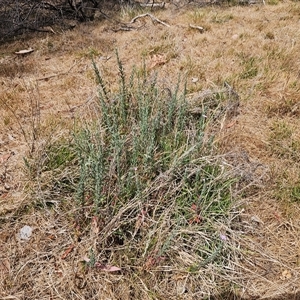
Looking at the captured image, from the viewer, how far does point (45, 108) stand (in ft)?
10.2

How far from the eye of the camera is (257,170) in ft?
7.84

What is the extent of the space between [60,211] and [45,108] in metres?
1.39

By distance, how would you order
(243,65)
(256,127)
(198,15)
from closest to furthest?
(256,127) → (243,65) → (198,15)

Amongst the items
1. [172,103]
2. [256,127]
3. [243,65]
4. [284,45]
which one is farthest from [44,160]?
[284,45]

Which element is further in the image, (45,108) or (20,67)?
(20,67)

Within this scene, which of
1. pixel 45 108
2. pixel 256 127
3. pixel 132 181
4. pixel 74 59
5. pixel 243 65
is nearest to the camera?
pixel 132 181

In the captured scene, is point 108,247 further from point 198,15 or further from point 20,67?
point 198,15

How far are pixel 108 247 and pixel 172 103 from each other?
1.00 metres

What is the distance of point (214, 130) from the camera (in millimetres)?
2559

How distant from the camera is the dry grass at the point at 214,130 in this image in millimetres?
1758

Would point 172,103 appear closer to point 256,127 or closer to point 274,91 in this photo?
point 256,127

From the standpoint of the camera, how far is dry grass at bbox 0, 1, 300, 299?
1758 millimetres

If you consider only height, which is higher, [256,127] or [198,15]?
[198,15]

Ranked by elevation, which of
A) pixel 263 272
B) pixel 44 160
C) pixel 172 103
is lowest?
pixel 263 272
